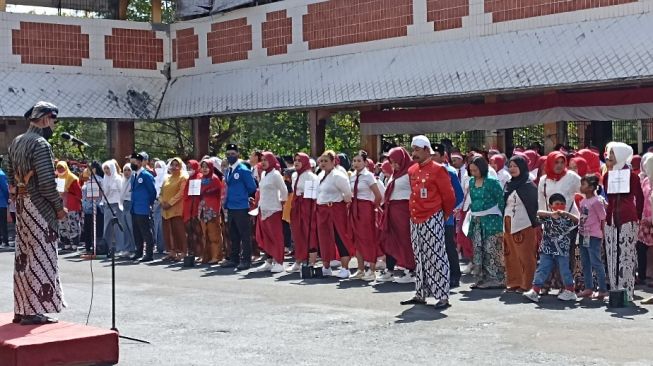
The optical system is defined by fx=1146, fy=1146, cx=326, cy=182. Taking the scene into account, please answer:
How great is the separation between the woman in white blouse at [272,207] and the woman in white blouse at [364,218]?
5.21ft

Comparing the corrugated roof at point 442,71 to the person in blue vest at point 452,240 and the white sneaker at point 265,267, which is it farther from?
the white sneaker at point 265,267

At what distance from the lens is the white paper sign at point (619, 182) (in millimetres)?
12547

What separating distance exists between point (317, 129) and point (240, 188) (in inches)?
303

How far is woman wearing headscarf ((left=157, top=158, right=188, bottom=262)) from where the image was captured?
19.6 meters

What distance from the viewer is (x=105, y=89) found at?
92.1 feet

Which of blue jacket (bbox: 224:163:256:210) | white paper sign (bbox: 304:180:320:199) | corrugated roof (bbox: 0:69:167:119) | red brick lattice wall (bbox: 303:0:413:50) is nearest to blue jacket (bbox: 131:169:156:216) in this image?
blue jacket (bbox: 224:163:256:210)

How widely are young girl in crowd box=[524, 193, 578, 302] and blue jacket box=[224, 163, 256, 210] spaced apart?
5.99m

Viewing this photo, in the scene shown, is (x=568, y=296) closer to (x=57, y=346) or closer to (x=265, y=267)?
(x=265, y=267)

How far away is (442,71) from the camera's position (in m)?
21.1

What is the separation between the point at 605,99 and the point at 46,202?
11.9 meters

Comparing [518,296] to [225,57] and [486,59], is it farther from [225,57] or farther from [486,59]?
[225,57]

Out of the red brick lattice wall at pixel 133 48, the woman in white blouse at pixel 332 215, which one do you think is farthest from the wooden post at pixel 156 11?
the woman in white blouse at pixel 332 215

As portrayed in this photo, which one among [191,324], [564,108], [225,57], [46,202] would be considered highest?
[225,57]

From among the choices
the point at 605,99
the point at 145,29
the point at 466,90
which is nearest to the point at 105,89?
the point at 145,29
